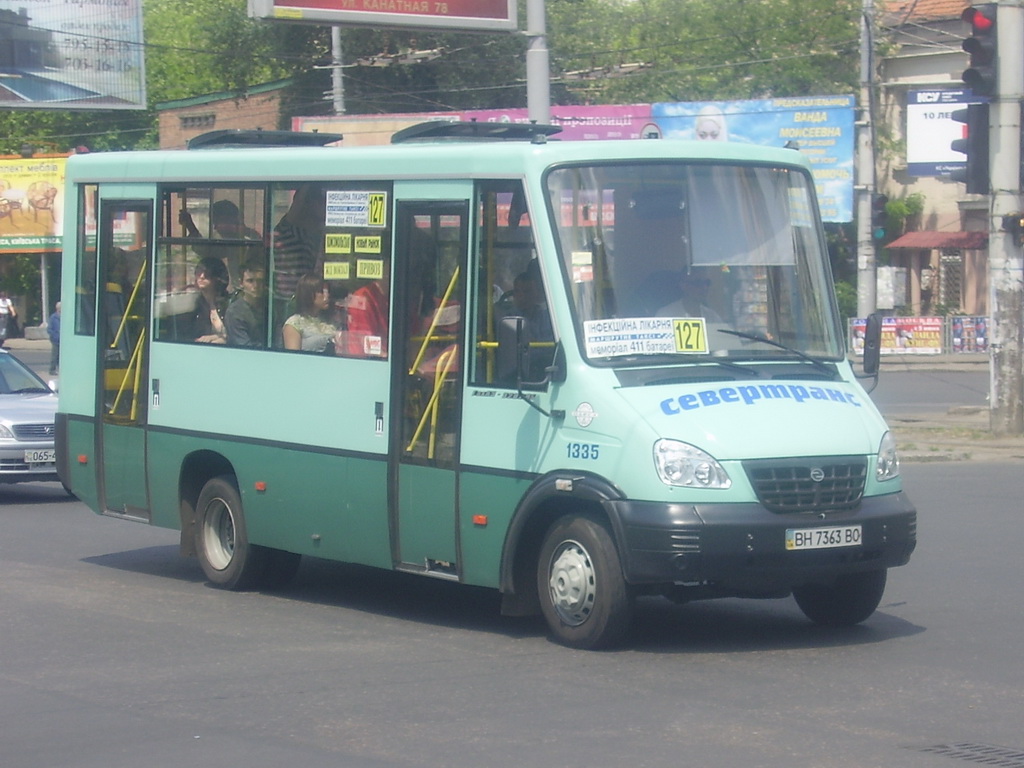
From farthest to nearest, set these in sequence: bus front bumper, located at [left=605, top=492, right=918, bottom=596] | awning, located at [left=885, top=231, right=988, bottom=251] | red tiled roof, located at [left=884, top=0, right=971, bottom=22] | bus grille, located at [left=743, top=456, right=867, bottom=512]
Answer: red tiled roof, located at [left=884, top=0, right=971, bottom=22] < awning, located at [left=885, top=231, right=988, bottom=251] < bus grille, located at [left=743, top=456, right=867, bottom=512] < bus front bumper, located at [left=605, top=492, right=918, bottom=596]

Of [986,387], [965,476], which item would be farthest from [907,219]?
[965,476]

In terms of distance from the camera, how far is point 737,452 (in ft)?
26.4

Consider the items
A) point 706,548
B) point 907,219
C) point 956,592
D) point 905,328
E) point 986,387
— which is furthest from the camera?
point 907,219

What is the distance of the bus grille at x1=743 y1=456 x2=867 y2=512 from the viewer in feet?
26.6

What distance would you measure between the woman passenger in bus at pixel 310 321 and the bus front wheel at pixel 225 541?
3.76ft

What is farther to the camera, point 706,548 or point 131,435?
point 131,435

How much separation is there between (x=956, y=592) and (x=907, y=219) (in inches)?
1767

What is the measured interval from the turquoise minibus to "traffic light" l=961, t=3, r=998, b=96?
34.1ft

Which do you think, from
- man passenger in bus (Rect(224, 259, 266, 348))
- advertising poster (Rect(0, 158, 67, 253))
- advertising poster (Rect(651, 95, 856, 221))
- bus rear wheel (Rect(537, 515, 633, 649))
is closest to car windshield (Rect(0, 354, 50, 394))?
man passenger in bus (Rect(224, 259, 266, 348))

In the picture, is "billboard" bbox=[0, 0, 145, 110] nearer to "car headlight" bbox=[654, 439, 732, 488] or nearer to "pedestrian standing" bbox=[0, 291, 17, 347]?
"pedestrian standing" bbox=[0, 291, 17, 347]

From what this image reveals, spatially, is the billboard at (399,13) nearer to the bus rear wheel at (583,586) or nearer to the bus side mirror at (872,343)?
the bus side mirror at (872,343)

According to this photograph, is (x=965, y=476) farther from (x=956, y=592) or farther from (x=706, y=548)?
(x=706, y=548)

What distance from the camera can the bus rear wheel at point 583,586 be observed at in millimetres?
8195

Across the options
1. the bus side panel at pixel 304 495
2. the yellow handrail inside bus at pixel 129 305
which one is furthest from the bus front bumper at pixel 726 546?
the yellow handrail inside bus at pixel 129 305
